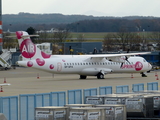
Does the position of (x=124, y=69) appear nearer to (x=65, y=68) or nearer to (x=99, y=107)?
(x=65, y=68)

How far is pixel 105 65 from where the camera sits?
182 feet

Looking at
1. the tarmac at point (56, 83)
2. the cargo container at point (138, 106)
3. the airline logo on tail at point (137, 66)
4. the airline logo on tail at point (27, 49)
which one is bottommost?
the tarmac at point (56, 83)

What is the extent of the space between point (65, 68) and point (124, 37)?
9215 centimetres

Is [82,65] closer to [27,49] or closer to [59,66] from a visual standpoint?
[59,66]

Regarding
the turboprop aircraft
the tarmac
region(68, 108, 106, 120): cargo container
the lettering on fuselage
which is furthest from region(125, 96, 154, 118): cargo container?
the lettering on fuselage

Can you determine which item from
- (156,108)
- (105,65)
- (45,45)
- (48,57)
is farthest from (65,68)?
(45,45)

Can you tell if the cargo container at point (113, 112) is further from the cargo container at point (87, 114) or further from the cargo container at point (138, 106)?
the cargo container at point (138, 106)

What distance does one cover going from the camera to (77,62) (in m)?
53.6

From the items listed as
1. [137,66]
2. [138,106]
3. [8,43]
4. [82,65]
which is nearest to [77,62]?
[82,65]

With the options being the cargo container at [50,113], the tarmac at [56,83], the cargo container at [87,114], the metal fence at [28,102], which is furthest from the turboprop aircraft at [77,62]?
the cargo container at [87,114]

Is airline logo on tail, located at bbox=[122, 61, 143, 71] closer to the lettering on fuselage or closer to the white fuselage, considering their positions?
the white fuselage

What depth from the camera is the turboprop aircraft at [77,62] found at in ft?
167

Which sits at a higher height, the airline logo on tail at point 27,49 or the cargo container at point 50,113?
the airline logo on tail at point 27,49

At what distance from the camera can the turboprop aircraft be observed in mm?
51031
